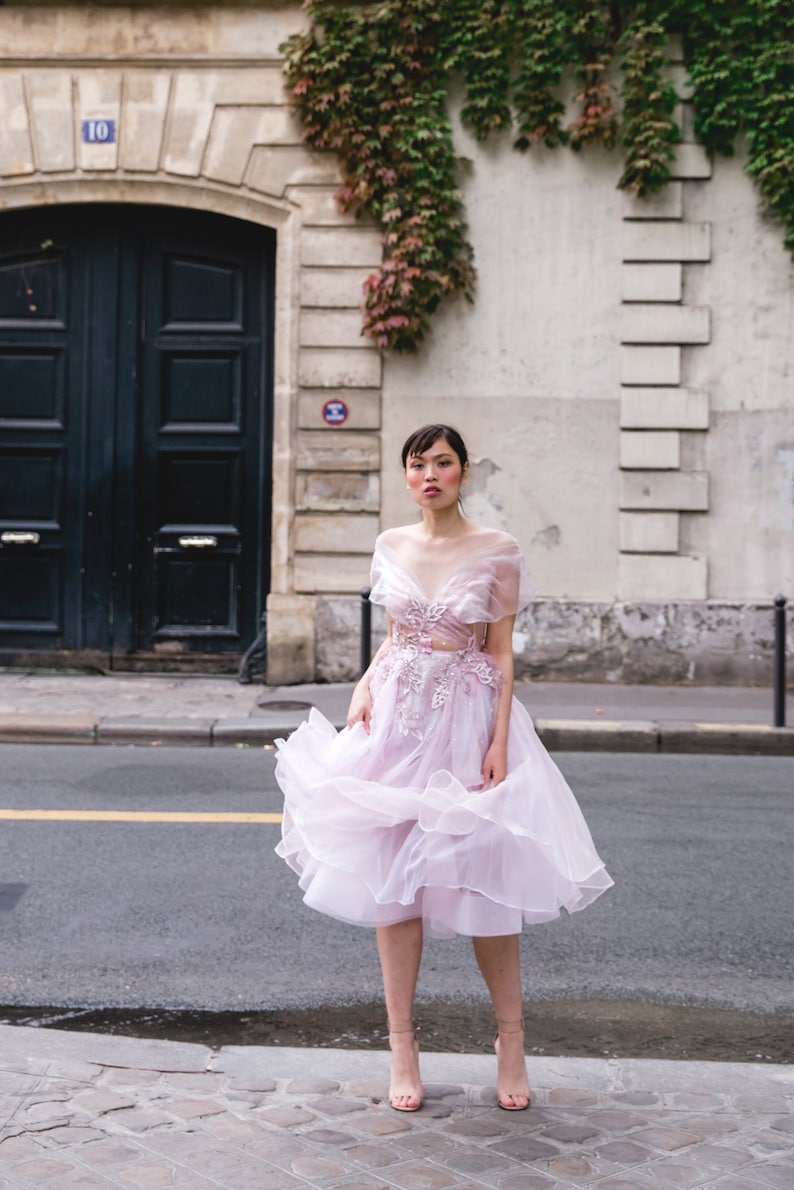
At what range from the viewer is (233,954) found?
5203 millimetres

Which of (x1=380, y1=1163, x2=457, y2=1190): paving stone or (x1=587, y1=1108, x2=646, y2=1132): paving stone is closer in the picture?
(x1=380, y1=1163, x2=457, y2=1190): paving stone

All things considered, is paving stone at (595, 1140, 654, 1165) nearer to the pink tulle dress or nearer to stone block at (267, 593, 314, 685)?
the pink tulle dress

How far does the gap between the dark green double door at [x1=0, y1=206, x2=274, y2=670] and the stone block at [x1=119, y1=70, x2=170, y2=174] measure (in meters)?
0.55

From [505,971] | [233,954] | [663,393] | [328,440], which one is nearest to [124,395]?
[328,440]

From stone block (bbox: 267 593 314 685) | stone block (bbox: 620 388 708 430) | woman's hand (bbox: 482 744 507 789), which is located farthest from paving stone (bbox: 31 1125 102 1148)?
stone block (bbox: 620 388 708 430)

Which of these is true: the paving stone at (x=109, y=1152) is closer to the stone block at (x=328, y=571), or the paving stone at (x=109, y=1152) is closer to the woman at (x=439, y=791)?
the woman at (x=439, y=791)

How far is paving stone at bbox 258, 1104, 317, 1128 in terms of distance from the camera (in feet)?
11.2

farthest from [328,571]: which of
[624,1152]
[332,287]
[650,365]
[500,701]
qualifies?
[624,1152]

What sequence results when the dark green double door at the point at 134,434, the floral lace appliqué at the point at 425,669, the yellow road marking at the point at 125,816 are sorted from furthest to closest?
1. the dark green double door at the point at 134,434
2. the yellow road marking at the point at 125,816
3. the floral lace appliqué at the point at 425,669

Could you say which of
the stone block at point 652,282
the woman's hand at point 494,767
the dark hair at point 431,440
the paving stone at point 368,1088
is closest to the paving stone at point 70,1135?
the paving stone at point 368,1088

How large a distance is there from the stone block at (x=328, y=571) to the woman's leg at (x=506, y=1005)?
8.91m

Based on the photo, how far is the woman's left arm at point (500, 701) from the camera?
147 inches

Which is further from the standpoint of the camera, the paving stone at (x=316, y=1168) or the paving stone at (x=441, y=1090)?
the paving stone at (x=441, y=1090)

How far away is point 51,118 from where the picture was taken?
12578 mm
